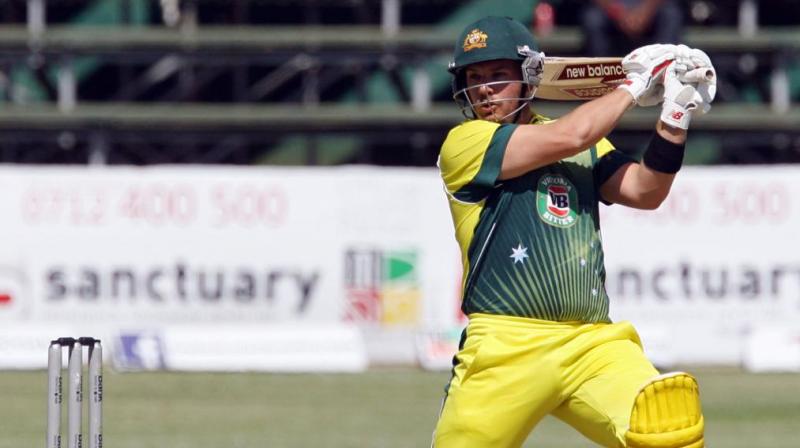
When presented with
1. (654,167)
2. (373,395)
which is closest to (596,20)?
(373,395)

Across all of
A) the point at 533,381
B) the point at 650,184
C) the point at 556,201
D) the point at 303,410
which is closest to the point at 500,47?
the point at 556,201

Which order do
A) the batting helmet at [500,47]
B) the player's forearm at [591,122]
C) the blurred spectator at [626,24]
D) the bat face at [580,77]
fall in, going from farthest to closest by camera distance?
1. the blurred spectator at [626,24]
2. the bat face at [580,77]
3. the batting helmet at [500,47]
4. the player's forearm at [591,122]

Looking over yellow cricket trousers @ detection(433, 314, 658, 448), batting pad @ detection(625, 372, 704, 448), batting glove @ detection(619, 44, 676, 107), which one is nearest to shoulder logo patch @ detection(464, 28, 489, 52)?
batting glove @ detection(619, 44, 676, 107)

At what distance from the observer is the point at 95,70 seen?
61.2 ft

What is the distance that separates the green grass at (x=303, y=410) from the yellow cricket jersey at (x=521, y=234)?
4.26 m

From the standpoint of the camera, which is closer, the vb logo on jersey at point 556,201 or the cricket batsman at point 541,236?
the cricket batsman at point 541,236

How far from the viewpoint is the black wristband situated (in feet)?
17.2

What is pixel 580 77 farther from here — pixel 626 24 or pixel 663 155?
pixel 626 24

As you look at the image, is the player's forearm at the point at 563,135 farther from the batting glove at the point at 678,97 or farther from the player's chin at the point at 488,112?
the player's chin at the point at 488,112

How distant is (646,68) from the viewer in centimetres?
517

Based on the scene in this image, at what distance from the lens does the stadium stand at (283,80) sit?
17.8 meters

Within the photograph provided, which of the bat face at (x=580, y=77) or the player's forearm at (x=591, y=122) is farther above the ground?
the bat face at (x=580, y=77)

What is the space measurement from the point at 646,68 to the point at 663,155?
0.95 feet

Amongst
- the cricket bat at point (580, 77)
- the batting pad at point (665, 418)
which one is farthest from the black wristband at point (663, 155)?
the batting pad at point (665, 418)
